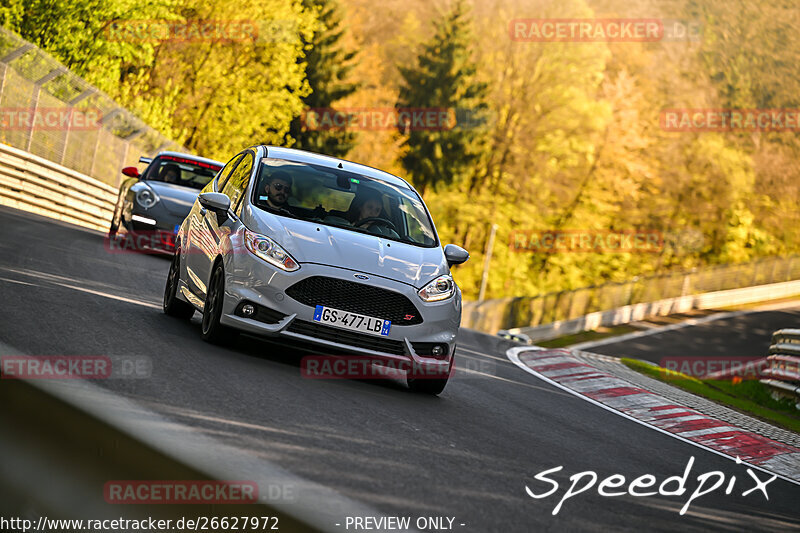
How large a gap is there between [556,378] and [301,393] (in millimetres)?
7618

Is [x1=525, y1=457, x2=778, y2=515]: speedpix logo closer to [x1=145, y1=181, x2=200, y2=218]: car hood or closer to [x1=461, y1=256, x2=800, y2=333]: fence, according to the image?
[x1=145, y1=181, x2=200, y2=218]: car hood

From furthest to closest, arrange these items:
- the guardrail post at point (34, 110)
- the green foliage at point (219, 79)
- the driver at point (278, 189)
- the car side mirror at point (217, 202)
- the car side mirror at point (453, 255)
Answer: the green foliage at point (219, 79) < the guardrail post at point (34, 110) < the car side mirror at point (453, 255) < the driver at point (278, 189) < the car side mirror at point (217, 202)

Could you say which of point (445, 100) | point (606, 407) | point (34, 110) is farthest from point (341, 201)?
point (445, 100)

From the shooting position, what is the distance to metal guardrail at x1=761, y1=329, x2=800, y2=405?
16067mm

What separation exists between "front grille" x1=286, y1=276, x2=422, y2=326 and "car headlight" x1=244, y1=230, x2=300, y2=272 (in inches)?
7.2

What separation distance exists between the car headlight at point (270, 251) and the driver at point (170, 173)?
33.7 feet

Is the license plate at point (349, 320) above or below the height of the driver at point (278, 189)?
below

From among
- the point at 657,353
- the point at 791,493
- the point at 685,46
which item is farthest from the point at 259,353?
the point at 685,46

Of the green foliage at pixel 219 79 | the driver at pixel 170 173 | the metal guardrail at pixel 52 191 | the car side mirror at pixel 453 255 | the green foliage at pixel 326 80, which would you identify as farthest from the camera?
the green foliage at pixel 326 80

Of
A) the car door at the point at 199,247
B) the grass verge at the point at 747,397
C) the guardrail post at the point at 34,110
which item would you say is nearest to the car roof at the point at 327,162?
the car door at the point at 199,247

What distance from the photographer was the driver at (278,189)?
906cm

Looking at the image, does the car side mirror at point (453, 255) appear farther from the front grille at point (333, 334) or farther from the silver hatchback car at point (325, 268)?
the front grille at point (333, 334)

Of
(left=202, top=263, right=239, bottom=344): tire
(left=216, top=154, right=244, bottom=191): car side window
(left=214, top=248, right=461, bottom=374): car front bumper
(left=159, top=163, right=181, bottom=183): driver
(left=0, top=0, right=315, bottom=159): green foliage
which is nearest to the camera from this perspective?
(left=214, top=248, right=461, bottom=374): car front bumper

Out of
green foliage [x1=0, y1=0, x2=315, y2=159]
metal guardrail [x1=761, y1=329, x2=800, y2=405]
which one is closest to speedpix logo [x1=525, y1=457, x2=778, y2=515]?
metal guardrail [x1=761, y1=329, x2=800, y2=405]
